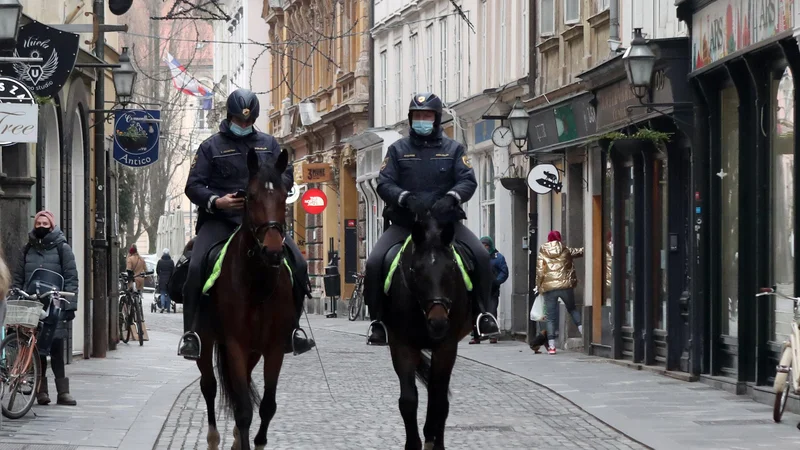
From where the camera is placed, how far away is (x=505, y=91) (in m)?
32.4

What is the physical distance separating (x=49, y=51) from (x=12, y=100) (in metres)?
3.68

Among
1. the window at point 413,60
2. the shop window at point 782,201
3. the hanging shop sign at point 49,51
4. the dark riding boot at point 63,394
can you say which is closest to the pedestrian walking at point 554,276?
the shop window at point 782,201

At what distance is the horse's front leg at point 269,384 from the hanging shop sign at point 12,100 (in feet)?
14.0

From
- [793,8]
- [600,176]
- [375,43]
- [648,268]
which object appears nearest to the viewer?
[793,8]

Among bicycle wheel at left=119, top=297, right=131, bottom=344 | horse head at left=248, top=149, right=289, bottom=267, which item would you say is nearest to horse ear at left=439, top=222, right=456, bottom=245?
horse head at left=248, top=149, right=289, bottom=267

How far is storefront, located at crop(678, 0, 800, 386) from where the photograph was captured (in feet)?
56.6

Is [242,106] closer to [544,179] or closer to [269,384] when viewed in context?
[269,384]

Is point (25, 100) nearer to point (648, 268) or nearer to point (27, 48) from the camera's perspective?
point (27, 48)

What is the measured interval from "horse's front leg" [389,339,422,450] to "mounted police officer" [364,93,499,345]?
234 mm

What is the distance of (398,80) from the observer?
45.0 meters

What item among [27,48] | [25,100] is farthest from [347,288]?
[25,100]

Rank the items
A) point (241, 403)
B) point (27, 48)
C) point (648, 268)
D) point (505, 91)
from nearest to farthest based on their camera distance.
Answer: point (241, 403) < point (27, 48) < point (648, 268) < point (505, 91)

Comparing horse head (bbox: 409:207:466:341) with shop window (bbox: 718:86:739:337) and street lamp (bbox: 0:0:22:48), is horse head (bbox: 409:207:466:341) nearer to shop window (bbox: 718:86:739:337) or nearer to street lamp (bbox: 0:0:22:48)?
street lamp (bbox: 0:0:22:48)

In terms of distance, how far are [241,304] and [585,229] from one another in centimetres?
1652
